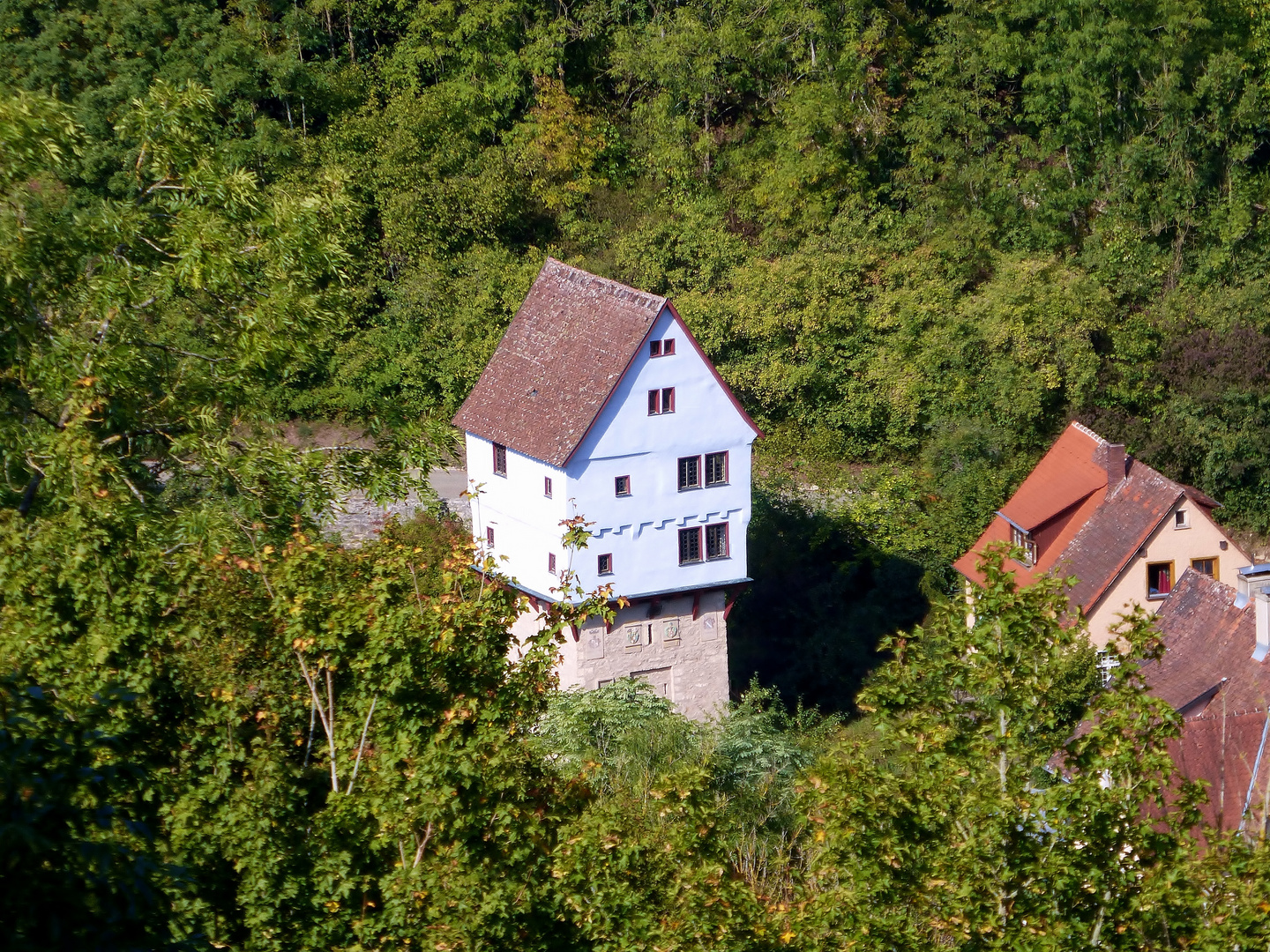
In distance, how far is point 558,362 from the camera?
39.9 meters

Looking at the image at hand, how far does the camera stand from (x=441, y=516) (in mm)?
43031

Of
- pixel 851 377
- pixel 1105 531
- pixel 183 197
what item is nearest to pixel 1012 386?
pixel 851 377

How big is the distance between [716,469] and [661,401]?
2.10m

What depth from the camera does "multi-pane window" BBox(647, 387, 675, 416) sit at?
38.8 meters

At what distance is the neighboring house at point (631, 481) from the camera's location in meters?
38.4

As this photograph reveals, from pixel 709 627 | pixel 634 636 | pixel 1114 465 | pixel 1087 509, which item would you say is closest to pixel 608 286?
pixel 634 636

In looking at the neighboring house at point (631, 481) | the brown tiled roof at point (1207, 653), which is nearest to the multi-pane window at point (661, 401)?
the neighboring house at point (631, 481)

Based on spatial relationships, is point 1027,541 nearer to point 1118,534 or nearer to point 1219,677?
point 1118,534

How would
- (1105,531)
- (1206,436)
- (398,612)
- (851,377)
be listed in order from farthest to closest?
1. (851,377)
2. (1206,436)
3. (1105,531)
4. (398,612)

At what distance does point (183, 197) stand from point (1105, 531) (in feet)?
86.4

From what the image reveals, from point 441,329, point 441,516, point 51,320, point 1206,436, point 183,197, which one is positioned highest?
point 441,329

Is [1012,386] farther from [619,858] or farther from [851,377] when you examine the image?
[619,858]

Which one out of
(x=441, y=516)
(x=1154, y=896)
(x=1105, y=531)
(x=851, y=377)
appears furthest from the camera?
(x=851, y=377)

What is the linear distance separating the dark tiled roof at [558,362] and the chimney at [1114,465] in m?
11.8
